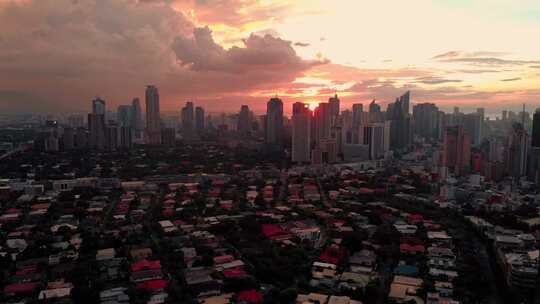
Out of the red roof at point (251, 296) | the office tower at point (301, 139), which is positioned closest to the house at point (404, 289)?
the red roof at point (251, 296)

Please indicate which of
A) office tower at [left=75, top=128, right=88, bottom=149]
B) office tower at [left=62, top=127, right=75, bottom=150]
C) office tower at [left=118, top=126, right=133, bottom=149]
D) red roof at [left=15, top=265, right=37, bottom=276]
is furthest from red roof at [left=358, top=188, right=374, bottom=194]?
office tower at [left=62, top=127, right=75, bottom=150]

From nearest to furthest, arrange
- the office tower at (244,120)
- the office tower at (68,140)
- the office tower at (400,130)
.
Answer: the office tower at (68,140)
the office tower at (400,130)
the office tower at (244,120)

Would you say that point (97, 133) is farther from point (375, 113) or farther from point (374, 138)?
point (375, 113)

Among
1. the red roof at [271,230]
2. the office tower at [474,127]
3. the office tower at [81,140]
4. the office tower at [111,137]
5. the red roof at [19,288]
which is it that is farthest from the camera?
the office tower at [474,127]

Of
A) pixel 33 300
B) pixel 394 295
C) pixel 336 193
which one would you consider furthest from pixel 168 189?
pixel 394 295

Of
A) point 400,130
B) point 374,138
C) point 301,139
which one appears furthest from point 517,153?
point 400,130

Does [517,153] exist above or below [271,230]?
above

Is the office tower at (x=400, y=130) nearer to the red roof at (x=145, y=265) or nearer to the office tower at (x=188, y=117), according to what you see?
the office tower at (x=188, y=117)
